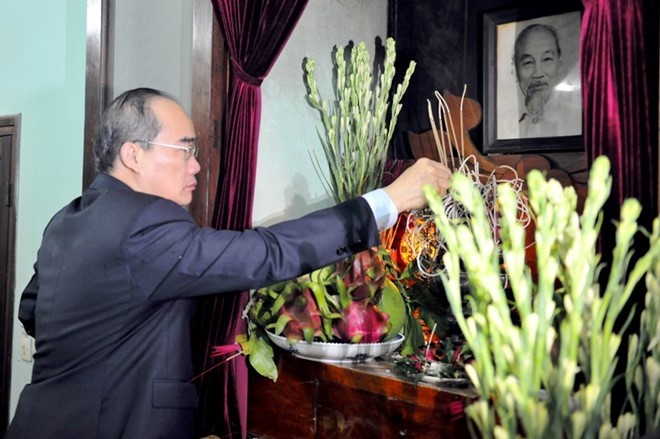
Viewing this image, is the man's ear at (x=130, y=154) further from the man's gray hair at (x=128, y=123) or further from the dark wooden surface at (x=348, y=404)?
the dark wooden surface at (x=348, y=404)

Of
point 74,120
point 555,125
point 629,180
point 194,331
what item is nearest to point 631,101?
point 629,180

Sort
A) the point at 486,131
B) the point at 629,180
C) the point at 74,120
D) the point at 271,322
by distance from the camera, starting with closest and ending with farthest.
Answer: the point at 629,180 → the point at 271,322 → the point at 486,131 → the point at 74,120

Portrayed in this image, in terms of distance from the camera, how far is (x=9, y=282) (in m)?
2.47

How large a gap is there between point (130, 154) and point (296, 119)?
751 mm

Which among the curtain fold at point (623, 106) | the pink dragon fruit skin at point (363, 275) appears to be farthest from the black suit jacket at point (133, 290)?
the curtain fold at point (623, 106)

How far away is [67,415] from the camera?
1.39m

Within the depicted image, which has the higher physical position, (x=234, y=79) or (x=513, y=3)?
(x=513, y=3)

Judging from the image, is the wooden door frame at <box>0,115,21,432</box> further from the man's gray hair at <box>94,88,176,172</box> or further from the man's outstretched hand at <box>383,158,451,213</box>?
the man's outstretched hand at <box>383,158,451,213</box>

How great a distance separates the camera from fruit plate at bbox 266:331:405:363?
5.06 ft

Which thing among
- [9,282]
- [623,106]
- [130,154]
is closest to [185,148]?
[130,154]

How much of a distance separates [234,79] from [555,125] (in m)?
1.03

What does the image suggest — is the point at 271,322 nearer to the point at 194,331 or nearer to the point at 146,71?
the point at 194,331

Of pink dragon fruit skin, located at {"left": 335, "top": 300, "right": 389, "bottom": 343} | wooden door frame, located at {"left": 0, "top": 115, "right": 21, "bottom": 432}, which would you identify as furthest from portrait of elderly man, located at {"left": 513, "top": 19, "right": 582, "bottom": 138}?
wooden door frame, located at {"left": 0, "top": 115, "right": 21, "bottom": 432}

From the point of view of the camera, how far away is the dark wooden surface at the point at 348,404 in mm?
1332
